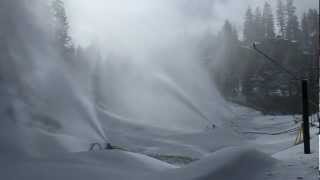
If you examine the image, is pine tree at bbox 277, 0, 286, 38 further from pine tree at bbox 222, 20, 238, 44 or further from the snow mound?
the snow mound

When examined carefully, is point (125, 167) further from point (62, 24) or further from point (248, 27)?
point (248, 27)

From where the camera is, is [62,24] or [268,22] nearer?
[62,24]

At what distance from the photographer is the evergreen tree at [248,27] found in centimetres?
10012

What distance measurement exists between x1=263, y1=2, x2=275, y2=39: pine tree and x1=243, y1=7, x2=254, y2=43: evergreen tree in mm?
2656

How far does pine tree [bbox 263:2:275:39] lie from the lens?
97.5 meters

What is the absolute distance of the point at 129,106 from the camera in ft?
192

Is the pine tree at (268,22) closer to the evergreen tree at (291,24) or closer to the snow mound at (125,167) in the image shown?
the evergreen tree at (291,24)

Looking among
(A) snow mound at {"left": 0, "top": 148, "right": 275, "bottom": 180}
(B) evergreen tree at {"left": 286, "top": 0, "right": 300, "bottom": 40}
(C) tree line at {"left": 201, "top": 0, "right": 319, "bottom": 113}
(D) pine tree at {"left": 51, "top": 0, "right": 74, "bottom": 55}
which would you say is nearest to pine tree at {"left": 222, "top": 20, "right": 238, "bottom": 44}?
(C) tree line at {"left": 201, "top": 0, "right": 319, "bottom": 113}

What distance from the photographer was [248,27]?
10294cm

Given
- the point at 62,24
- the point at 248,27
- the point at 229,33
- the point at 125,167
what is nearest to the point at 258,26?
the point at 248,27

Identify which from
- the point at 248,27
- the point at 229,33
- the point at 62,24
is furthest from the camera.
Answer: the point at 248,27

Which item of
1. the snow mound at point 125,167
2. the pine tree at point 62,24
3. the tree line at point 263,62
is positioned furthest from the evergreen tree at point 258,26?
the snow mound at point 125,167

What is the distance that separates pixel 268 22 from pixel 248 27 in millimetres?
4337

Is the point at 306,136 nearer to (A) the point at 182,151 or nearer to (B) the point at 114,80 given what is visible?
(A) the point at 182,151
